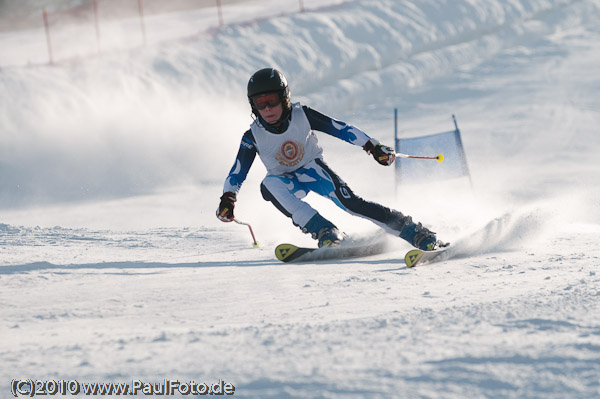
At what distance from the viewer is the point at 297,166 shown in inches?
198

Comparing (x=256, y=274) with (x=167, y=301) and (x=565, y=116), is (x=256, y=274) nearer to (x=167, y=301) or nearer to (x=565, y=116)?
(x=167, y=301)

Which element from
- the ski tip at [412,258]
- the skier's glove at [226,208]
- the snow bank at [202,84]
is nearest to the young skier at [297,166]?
the skier's glove at [226,208]

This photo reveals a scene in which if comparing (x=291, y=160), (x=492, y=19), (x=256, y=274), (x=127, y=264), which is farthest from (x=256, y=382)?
(x=492, y=19)

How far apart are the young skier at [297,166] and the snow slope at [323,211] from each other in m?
0.30

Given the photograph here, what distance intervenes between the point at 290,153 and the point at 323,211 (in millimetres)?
1849

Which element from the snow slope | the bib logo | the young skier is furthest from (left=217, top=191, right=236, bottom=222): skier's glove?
the bib logo

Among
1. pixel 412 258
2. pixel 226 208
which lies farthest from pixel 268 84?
pixel 412 258

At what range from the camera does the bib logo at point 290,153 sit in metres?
4.97

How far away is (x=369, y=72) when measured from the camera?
16.2 metres

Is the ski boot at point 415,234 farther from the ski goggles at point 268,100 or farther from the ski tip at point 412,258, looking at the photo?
the ski goggles at point 268,100

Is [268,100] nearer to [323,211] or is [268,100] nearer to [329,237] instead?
[329,237]

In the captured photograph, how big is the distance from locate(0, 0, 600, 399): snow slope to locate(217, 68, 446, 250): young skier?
298mm

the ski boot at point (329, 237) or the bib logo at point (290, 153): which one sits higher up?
the bib logo at point (290, 153)

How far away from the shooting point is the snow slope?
2.38 metres
